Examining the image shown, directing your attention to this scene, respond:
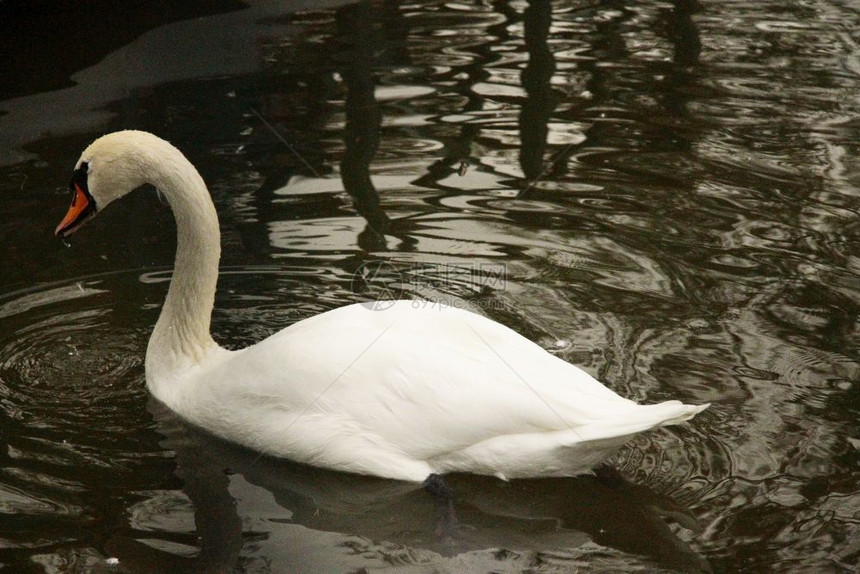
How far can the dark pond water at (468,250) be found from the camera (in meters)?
4.06

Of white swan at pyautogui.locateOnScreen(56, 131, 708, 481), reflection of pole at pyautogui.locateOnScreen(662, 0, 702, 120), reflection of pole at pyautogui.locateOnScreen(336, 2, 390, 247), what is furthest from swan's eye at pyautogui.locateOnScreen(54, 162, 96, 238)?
reflection of pole at pyautogui.locateOnScreen(662, 0, 702, 120)

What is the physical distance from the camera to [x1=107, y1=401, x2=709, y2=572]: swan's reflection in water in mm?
3887

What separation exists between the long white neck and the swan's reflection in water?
1.80 ft

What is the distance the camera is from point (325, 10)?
37.8ft

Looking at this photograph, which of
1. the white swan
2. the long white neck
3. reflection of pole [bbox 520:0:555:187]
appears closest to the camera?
the white swan

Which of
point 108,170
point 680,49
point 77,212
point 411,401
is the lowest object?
point 680,49

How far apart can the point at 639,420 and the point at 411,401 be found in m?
0.80

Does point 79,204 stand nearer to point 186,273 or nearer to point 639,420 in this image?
point 186,273

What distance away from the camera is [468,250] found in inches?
250

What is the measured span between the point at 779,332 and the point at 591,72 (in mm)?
4859

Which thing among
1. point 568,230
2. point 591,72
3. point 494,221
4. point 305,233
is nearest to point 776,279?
point 568,230

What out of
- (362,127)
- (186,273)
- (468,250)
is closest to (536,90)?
(362,127)

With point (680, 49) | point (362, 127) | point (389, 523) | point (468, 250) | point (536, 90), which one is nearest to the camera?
point (389, 523)

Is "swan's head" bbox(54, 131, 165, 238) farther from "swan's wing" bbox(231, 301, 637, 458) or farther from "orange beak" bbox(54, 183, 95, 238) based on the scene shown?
"swan's wing" bbox(231, 301, 637, 458)
